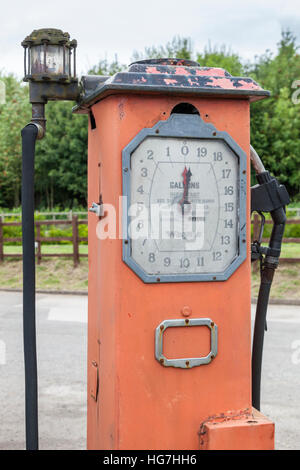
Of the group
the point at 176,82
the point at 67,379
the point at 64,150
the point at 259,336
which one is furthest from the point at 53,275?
the point at 64,150

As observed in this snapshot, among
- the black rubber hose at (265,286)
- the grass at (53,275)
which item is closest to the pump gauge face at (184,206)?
the black rubber hose at (265,286)

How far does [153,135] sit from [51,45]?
0.57 m

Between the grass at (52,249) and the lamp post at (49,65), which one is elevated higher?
the lamp post at (49,65)

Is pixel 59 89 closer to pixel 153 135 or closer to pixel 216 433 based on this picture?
pixel 153 135

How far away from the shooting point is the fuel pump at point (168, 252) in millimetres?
2432

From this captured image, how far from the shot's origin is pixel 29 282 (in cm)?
249

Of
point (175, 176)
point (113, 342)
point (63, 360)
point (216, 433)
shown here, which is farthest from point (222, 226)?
point (63, 360)

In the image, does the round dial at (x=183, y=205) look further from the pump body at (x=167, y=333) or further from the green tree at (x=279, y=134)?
the green tree at (x=279, y=134)

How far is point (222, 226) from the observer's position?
8.38 feet

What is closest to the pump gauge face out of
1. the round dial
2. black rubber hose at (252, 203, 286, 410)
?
the round dial

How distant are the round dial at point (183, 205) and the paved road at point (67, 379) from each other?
92.8 inches

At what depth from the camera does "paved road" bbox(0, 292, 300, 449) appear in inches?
183

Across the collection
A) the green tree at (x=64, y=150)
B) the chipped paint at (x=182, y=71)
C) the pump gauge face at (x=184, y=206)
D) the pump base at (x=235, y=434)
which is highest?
the green tree at (x=64, y=150)

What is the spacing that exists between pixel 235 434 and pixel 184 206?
914 millimetres
